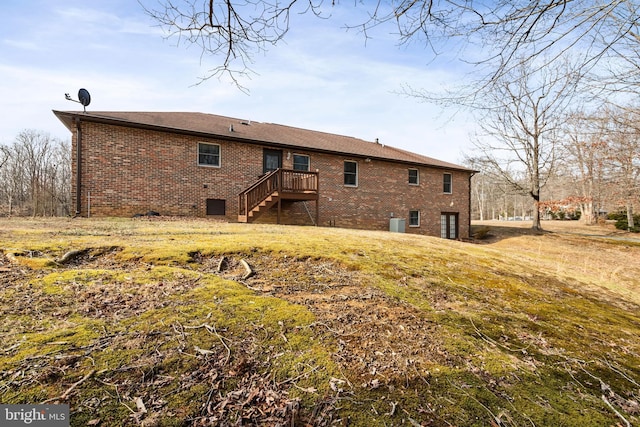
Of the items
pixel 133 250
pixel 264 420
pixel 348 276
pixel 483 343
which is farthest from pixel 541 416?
pixel 133 250

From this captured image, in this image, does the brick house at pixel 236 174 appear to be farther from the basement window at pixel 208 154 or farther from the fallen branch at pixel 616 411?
the fallen branch at pixel 616 411

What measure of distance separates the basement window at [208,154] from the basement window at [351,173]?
6.52 metres

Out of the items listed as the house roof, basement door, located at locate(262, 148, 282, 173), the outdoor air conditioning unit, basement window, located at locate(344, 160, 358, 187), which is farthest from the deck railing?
the outdoor air conditioning unit

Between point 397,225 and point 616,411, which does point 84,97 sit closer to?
point 397,225

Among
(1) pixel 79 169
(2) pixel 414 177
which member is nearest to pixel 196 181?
(1) pixel 79 169

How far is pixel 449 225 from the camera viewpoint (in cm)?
2006

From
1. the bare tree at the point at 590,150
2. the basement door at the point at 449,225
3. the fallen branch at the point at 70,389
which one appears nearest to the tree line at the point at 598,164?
the bare tree at the point at 590,150

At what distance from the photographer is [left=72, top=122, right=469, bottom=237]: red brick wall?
36.1 ft

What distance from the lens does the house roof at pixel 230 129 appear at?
1113 cm

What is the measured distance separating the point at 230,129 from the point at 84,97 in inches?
211

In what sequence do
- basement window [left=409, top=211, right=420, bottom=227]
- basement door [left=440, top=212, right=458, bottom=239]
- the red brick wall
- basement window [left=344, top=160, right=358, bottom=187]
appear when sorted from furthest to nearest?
basement door [left=440, top=212, right=458, bottom=239]
basement window [left=409, top=211, right=420, bottom=227]
basement window [left=344, top=160, right=358, bottom=187]
the red brick wall

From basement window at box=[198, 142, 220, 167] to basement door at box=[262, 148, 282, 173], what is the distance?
204 cm

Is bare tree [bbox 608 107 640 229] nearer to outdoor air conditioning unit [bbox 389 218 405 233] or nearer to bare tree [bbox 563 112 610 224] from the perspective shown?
bare tree [bbox 563 112 610 224]

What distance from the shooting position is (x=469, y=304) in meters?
3.63
